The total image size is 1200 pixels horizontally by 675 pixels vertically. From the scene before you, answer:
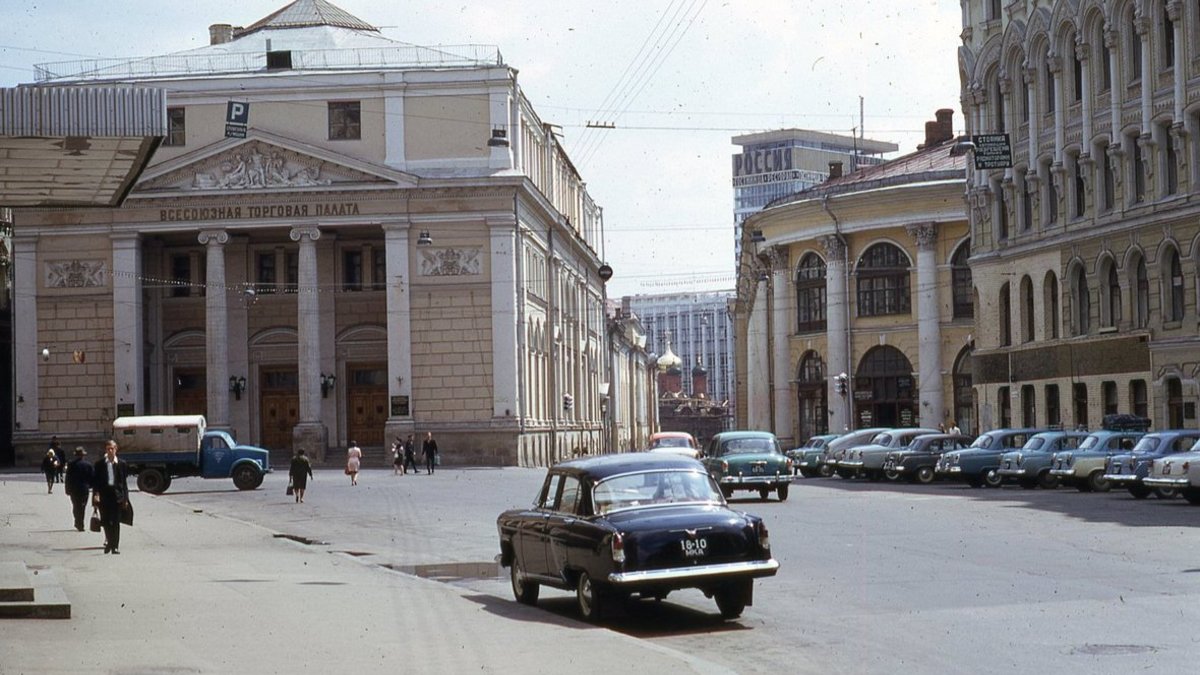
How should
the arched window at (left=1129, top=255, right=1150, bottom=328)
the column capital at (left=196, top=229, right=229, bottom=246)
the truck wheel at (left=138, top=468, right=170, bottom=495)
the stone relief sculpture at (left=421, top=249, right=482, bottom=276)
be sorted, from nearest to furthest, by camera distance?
the truck wheel at (left=138, top=468, right=170, bottom=495)
the arched window at (left=1129, top=255, right=1150, bottom=328)
the stone relief sculpture at (left=421, top=249, right=482, bottom=276)
the column capital at (left=196, top=229, right=229, bottom=246)

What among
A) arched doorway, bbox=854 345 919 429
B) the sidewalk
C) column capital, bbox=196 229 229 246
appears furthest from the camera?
arched doorway, bbox=854 345 919 429

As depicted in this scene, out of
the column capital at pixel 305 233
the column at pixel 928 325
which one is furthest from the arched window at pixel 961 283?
the column capital at pixel 305 233

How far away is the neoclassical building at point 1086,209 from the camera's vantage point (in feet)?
161

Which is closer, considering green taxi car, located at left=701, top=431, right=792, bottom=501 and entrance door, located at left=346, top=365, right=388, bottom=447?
green taxi car, located at left=701, top=431, right=792, bottom=501

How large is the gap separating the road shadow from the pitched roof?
45.3 m

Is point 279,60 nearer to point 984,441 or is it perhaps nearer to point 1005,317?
point 1005,317

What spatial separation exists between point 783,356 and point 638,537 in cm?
7566

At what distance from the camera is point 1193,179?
4781cm

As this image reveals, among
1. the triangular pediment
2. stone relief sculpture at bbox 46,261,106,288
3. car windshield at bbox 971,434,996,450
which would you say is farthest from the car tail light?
stone relief sculpture at bbox 46,261,106,288

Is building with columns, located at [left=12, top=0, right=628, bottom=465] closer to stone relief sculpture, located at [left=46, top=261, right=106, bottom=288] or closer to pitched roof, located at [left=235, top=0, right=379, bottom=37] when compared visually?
stone relief sculpture, located at [left=46, top=261, right=106, bottom=288]

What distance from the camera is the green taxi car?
3806 cm

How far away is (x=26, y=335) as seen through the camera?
78.1 m

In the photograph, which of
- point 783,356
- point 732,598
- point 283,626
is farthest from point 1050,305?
point 283,626

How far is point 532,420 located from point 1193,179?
3831 cm
